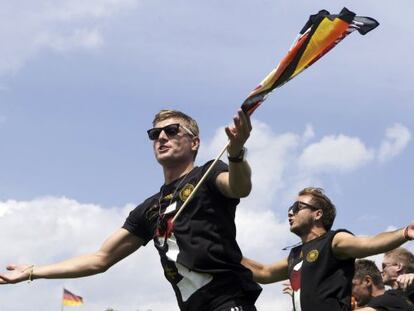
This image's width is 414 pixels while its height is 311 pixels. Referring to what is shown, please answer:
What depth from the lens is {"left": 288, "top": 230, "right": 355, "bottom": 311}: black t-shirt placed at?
24.3ft

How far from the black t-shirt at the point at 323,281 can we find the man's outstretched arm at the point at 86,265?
5.43ft

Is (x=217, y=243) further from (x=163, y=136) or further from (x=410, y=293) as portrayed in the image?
(x=410, y=293)

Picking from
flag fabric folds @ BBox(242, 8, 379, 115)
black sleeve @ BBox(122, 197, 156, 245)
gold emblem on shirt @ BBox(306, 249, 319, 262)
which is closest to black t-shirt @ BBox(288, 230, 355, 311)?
gold emblem on shirt @ BBox(306, 249, 319, 262)

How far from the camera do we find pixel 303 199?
833 centimetres

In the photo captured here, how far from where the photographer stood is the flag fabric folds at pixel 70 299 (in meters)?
41.2

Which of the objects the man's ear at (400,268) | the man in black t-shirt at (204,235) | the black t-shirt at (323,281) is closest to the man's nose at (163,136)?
the man in black t-shirt at (204,235)

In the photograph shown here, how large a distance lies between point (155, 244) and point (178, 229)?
1.16ft

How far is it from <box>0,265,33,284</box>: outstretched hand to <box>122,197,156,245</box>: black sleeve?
87cm

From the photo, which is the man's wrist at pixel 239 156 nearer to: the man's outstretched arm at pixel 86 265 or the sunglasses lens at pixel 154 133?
the sunglasses lens at pixel 154 133

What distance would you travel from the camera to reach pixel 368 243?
6.80m

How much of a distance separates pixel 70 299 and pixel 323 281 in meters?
35.6

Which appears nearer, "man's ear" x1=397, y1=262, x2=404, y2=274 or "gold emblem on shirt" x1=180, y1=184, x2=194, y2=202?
"gold emblem on shirt" x1=180, y1=184, x2=194, y2=202

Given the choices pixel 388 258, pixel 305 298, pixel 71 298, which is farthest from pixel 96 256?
pixel 71 298

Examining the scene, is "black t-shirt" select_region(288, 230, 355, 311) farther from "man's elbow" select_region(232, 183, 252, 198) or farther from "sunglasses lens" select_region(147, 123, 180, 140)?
"man's elbow" select_region(232, 183, 252, 198)
